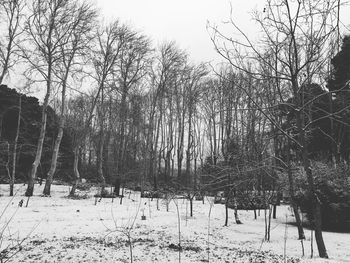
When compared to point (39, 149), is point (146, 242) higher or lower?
lower

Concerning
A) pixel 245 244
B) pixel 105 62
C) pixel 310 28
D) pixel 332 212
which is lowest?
pixel 245 244

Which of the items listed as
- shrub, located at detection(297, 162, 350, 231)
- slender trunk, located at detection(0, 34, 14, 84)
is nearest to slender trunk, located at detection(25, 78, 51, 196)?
slender trunk, located at detection(0, 34, 14, 84)

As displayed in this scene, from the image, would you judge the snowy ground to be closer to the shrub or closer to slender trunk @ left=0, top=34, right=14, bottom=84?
the shrub

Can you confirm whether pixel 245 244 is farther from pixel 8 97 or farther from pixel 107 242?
pixel 8 97

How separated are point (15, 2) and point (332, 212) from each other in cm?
1821

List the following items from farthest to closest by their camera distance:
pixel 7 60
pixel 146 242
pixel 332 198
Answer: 1. pixel 7 60
2. pixel 332 198
3. pixel 146 242

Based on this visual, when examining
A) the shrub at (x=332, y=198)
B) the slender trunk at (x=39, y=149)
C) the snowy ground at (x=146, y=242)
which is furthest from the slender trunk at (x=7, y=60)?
the shrub at (x=332, y=198)

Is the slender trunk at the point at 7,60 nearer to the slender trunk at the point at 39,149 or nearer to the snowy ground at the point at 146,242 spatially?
the slender trunk at the point at 39,149

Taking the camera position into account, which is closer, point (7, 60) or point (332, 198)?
point (332, 198)

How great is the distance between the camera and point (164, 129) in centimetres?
3425

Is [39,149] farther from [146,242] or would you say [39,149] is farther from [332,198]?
[332,198]

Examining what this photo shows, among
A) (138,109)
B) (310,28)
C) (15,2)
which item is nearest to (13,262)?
(310,28)

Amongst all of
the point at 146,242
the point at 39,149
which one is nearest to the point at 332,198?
the point at 146,242

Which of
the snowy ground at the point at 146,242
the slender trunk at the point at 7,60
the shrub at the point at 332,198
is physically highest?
the slender trunk at the point at 7,60
